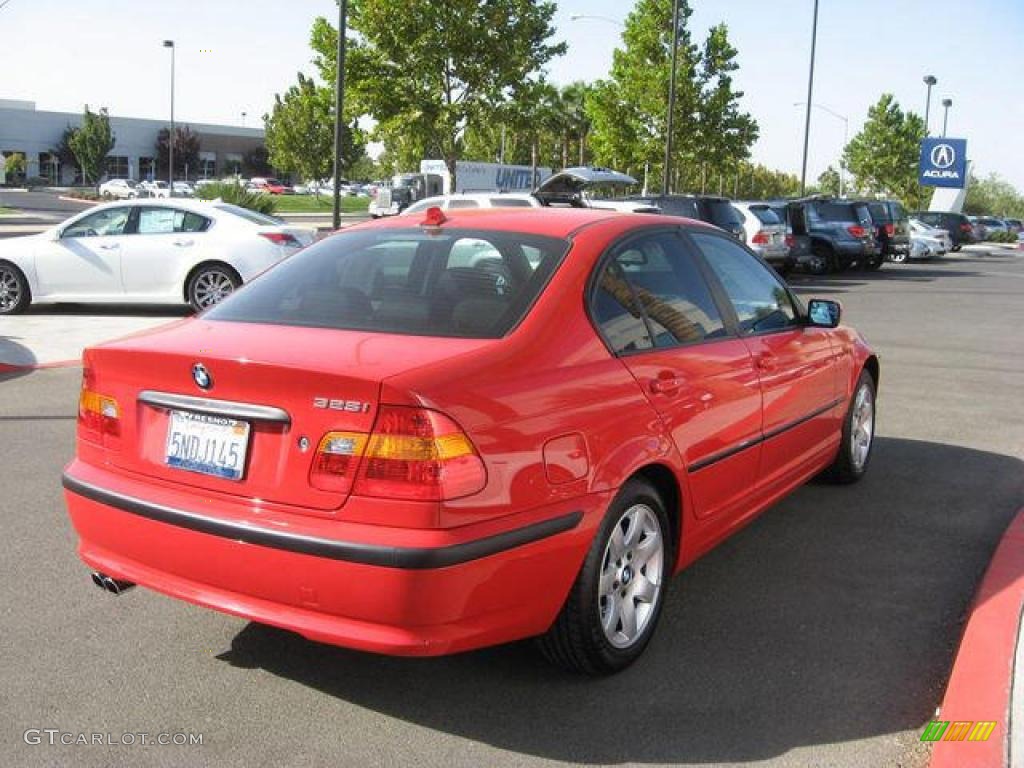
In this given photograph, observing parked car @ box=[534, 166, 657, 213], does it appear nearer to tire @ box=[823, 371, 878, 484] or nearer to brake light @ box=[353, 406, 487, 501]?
tire @ box=[823, 371, 878, 484]

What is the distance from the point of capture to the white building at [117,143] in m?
93.3

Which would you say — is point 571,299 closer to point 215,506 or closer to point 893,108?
point 215,506

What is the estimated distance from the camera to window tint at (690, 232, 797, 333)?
4.80 metres

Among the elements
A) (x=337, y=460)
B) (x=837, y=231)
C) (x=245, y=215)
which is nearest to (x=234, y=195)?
(x=245, y=215)

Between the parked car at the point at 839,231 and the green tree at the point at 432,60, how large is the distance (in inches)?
417

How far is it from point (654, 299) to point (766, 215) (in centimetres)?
1965

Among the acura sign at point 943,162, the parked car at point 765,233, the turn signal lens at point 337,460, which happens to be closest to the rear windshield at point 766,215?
the parked car at point 765,233

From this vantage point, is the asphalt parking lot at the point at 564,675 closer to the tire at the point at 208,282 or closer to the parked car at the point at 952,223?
the tire at the point at 208,282

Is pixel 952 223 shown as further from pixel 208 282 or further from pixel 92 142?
pixel 92 142

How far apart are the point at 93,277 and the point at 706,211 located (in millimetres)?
11306

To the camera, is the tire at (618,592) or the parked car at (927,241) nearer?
the tire at (618,592)

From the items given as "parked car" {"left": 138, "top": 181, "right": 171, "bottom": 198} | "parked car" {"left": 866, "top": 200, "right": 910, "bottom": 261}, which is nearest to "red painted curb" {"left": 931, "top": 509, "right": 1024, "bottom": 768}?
"parked car" {"left": 866, "top": 200, "right": 910, "bottom": 261}

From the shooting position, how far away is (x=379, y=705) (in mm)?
3506

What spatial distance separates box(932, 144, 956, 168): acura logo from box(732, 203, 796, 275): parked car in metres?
35.4
